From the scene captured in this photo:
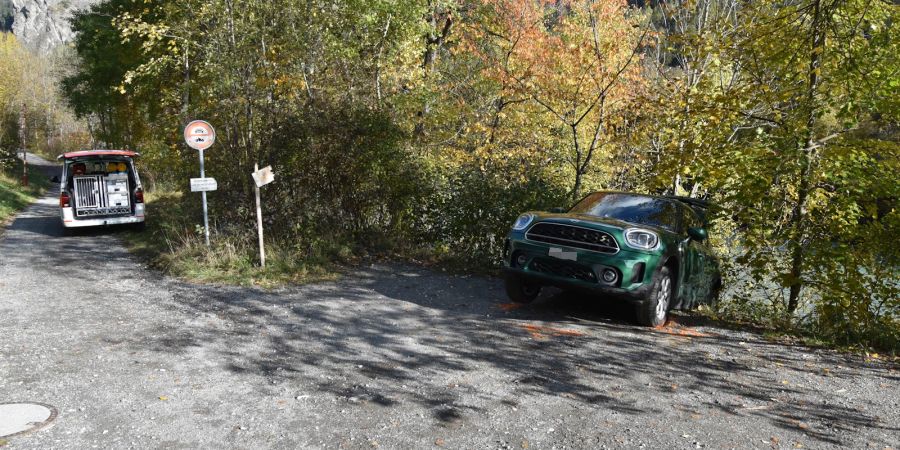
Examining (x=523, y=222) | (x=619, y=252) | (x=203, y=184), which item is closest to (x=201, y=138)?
(x=203, y=184)

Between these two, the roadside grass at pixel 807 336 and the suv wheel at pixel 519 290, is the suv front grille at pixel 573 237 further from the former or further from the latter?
the roadside grass at pixel 807 336

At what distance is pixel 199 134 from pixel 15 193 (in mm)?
21755

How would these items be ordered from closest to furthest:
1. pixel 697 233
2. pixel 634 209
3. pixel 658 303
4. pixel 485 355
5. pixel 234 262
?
pixel 485 355
pixel 658 303
pixel 697 233
pixel 634 209
pixel 234 262

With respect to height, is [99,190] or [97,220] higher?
[99,190]

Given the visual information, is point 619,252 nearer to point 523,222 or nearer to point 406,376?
point 523,222

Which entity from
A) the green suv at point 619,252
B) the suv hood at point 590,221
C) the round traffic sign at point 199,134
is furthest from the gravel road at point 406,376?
the round traffic sign at point 199,134

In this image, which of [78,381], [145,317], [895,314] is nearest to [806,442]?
[895,314]

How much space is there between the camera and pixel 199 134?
35.0 feet

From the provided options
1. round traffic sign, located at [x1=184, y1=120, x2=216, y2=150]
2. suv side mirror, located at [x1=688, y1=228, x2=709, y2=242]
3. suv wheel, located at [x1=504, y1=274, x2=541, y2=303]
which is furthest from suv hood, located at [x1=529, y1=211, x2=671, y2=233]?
round traffic sign, located at [x1=184, y1=120, x2=216, y2=150]

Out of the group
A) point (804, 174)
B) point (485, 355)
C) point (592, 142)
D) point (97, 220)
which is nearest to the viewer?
point (485, 355)

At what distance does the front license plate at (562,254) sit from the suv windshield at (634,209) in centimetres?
102

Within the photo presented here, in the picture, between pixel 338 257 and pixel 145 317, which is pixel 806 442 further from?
pixel 338 257

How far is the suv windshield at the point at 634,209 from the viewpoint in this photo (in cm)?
775

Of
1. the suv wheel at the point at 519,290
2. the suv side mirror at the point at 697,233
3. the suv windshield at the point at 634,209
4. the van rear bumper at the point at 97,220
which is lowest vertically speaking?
the suv wheel at the point at 519,290
